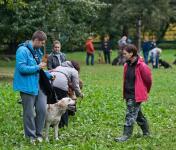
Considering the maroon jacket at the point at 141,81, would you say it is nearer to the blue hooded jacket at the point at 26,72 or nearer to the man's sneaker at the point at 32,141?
the blue hooded jacket at the point at 26,72

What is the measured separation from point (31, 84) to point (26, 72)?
25cm

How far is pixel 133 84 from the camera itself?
10.9 meters

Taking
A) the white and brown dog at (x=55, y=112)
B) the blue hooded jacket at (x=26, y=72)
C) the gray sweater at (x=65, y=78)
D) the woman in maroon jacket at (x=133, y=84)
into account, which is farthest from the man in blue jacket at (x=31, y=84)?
the woman in maroon jacket at (x=133, y=84)

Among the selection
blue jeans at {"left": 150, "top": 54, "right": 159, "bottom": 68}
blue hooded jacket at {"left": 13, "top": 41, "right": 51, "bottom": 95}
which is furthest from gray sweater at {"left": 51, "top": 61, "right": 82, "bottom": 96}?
blue jeans at {"left": 150, "top": 54, "right": 159, "bottom": 68}

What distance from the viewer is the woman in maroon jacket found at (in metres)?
10.8

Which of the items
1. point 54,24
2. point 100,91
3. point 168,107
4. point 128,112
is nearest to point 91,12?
point 54,24

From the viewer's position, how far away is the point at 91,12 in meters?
34.3

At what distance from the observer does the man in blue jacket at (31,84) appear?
1020cm

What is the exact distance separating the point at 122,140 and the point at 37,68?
216 centimetres

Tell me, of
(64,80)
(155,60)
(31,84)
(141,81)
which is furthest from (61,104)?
(155,60)

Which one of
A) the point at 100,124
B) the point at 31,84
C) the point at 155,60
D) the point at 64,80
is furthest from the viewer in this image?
the point at 155,60

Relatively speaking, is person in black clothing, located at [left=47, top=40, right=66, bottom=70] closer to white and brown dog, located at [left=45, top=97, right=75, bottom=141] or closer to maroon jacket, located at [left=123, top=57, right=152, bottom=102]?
white and brown dog, located at [left=45, top=97, right=75, bottom=141]

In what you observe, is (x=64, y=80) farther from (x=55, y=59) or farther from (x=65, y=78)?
(x=55, y=59)

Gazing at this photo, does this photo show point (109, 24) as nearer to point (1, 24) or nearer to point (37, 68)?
point (1, 24)
